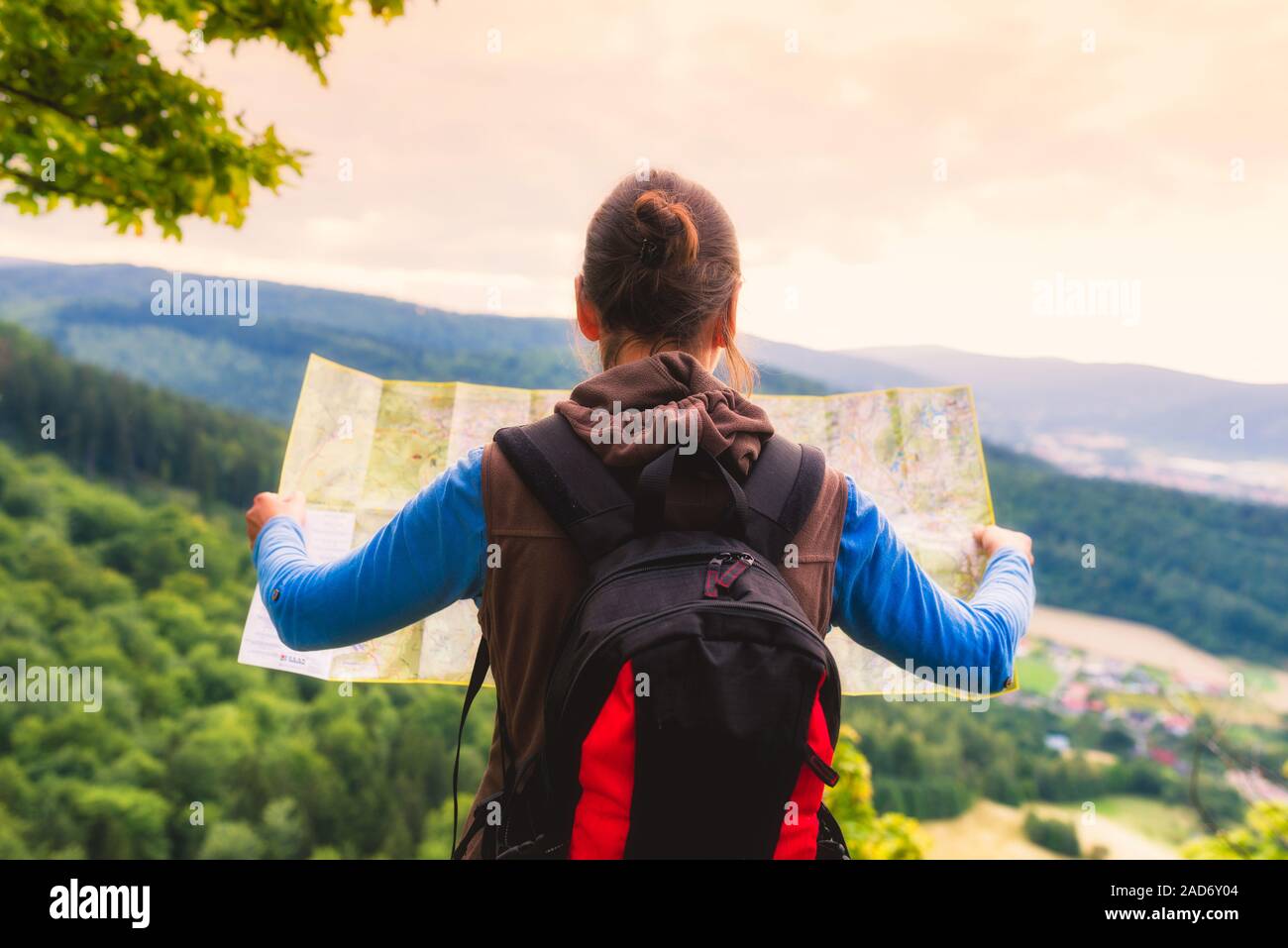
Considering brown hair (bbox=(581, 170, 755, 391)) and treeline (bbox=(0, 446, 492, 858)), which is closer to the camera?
brown hair (bbox=(581, 170, 755, 391))

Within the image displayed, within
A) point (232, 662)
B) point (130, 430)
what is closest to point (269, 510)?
point (232, 662)

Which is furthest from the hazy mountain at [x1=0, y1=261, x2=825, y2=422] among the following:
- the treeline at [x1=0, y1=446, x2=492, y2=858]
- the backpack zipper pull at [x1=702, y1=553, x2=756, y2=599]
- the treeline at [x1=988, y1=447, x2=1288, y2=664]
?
the backpack zipper pull at [x1=702, y1=553, x2=756, y2=599]

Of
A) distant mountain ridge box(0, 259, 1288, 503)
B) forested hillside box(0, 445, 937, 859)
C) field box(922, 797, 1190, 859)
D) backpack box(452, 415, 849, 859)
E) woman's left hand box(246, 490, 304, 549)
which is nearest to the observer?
backpack box(452, 415, 849, 859)

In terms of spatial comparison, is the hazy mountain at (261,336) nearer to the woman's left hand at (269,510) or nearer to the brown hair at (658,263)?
the woman's left hand at (269,510)

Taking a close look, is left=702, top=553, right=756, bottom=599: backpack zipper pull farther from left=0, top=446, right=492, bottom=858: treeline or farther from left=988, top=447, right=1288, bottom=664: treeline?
left=0, top=446, right=492, bottom=858: treeline

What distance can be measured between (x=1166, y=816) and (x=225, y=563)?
21837mm

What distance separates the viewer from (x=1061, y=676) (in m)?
14.9

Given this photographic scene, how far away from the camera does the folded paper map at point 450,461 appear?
1.78 m

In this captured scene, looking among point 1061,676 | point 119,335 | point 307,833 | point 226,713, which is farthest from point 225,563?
point 1061,676

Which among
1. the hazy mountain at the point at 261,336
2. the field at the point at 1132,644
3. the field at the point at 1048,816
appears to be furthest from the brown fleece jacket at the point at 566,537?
the field at the point at 1048,816

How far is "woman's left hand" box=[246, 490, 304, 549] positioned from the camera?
1.50 metres

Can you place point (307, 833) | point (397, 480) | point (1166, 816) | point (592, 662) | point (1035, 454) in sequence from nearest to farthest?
point (592, 662) → point (397, 480) → point (1035, 454) → point (1166, 816) → point (307, 833)

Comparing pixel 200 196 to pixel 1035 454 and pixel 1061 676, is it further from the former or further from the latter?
pixel 1061 676

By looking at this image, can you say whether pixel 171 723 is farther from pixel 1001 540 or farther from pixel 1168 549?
pixel 1001 540
